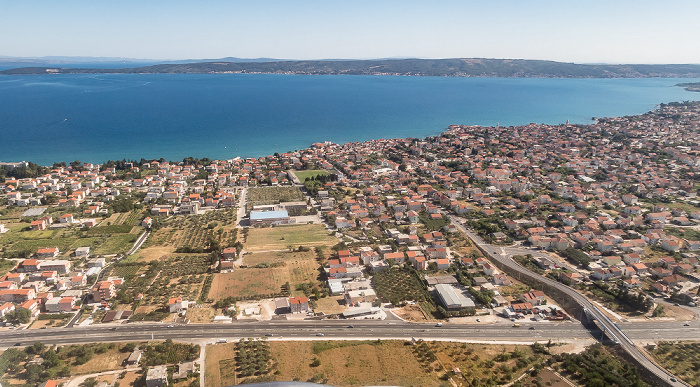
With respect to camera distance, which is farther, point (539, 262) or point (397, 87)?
point (397, 87)

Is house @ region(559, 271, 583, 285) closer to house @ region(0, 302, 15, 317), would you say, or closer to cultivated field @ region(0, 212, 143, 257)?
cultivated field @ region(0, 212, 143, 257)

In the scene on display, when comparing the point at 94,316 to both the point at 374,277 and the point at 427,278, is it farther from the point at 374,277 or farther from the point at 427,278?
the point at 427,278

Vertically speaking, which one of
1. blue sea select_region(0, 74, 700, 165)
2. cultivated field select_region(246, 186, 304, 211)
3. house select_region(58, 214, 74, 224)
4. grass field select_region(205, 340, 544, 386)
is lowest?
grass field select_region(205, 340, 544, 386)

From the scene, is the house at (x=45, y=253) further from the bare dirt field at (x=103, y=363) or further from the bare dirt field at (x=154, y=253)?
the bare dirt field at (x=103, y=363)

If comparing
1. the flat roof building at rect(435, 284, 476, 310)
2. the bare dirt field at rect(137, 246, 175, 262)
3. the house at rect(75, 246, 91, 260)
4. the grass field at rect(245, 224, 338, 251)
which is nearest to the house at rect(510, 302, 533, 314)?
the flat roof building at rect(435, 284, 476, 310)

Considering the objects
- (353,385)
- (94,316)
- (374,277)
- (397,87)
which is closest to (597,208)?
(374,277)

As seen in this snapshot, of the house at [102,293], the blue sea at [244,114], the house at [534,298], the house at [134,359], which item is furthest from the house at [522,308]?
the blue sea at [244,114]

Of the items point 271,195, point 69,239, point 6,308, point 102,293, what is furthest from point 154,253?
point 271,195
